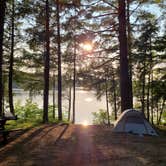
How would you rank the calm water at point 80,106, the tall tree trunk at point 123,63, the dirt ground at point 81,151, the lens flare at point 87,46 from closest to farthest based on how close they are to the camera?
the dirt ground at point 81,151, the tall tree trunk at point 123,63, the lens flare at point 87,46, the calm water at point 80,106

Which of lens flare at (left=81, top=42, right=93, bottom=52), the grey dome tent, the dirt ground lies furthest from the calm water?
the dirt ground

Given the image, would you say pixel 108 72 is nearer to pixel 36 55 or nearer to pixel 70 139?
pixel 36 55

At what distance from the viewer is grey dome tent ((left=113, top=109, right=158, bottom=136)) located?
1116 cm

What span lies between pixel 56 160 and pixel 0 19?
786 cm

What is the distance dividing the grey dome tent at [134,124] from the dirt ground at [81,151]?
875 mm

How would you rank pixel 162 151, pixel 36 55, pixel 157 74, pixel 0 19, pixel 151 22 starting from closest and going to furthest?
pixel 162 151 → pixel 0 19 → pixel 151 22 → pixel 36 55 → pixel 157 74

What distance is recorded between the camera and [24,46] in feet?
77.0

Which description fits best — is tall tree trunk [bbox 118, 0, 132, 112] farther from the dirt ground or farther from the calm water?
the calm water

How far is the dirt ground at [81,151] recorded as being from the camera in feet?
22.0

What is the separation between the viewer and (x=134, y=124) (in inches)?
445

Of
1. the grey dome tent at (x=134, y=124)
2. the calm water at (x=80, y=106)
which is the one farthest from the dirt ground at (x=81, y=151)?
the calm water at (x=80, y=106)

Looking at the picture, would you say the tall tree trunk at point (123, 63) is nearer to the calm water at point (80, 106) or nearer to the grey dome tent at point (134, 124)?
the grey dome tent at point (134, 124)

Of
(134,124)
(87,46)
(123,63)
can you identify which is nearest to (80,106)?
(87,46)

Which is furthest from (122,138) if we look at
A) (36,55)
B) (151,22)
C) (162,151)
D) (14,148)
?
(36,55)
